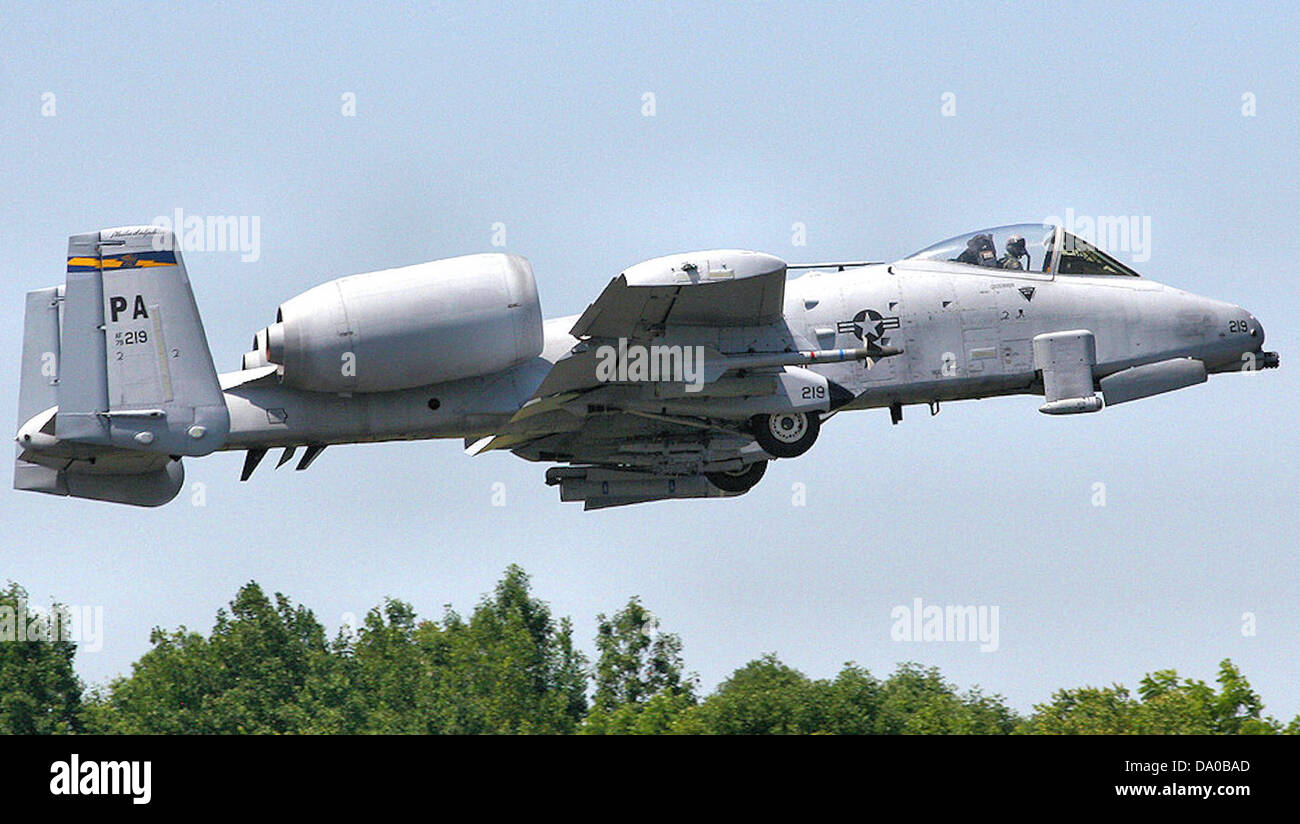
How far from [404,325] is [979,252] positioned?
8.08m

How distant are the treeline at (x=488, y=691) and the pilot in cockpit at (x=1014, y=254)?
34.0 ft

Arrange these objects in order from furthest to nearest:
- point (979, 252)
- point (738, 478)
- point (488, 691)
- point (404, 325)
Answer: point (488, 691)
point (738, 478)
point (979, 252)
point (404, 325)

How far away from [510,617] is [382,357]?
35302 mm

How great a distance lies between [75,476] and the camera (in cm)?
2216

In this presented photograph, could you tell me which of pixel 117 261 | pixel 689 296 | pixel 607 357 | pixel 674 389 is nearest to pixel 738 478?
pixel 674 389

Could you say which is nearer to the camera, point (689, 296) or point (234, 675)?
point (689, 296)

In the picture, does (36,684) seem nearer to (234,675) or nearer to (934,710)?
(234,675)

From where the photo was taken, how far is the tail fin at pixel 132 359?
20625 millimetres

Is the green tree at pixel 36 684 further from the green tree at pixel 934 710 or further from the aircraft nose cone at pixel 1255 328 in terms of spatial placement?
the aircraft nose cone at pixel 1255 328

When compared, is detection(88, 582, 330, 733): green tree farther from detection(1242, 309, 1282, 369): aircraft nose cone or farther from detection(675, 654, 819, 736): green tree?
detection(1242, 309, 1282, 369): aircraft nose cone

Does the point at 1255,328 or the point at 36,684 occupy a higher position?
the point at 1255,328

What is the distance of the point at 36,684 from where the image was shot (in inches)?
1921
